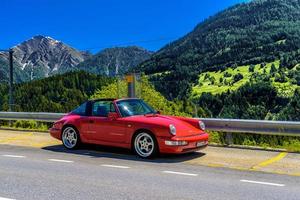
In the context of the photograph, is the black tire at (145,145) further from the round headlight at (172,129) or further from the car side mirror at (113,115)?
the car side mirror at (113,115)

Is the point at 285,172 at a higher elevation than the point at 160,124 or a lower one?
lower

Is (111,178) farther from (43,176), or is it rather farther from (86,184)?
(43,176)

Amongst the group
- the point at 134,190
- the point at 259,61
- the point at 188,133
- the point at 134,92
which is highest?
the point at 259,61

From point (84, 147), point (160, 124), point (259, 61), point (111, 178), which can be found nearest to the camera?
point (111, 178)

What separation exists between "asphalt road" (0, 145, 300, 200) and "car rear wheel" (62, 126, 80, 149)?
1019 millimetres

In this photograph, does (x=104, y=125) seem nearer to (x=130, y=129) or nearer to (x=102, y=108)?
(x=102, y=108)

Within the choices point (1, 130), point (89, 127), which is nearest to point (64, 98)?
point (1, 130)

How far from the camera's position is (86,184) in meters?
7.14

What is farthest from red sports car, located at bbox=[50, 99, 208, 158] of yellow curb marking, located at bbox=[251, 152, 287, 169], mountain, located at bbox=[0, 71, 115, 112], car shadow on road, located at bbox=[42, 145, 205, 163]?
mountain, located at bbox=[0, 71, 115, 112]

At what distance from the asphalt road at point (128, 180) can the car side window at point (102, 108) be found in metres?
1.10

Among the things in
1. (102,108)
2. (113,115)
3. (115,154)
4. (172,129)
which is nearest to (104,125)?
(113,115)

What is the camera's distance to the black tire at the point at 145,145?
31.7 ft

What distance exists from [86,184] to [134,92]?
7.89 m

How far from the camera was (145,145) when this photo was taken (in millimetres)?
9805
